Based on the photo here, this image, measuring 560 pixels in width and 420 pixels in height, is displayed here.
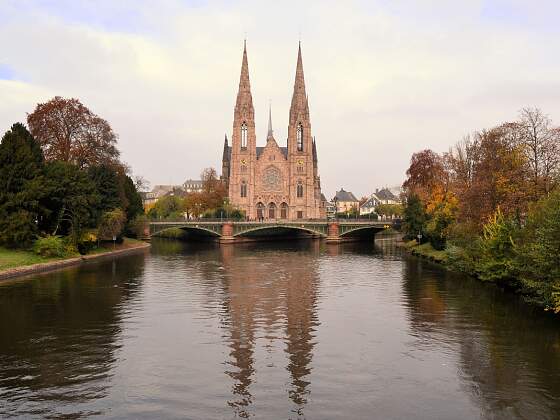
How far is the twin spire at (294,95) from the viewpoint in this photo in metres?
136

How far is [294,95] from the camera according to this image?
455ft

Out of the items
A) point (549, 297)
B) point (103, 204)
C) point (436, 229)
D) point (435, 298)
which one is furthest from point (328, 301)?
point (103, 204)

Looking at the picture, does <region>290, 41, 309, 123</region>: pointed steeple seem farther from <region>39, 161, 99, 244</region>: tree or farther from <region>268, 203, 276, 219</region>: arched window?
<region>39, 161, 99, 244</region>: tree

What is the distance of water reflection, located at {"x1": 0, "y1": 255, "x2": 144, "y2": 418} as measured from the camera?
17.2 meters

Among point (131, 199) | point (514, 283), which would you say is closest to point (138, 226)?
point (131, 199)

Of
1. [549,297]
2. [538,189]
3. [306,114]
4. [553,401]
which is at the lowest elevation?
[553,401]

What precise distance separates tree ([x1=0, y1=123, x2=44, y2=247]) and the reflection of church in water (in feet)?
62.9

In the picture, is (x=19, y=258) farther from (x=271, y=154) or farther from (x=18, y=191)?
(x=271, y=154)

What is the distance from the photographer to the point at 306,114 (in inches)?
5428

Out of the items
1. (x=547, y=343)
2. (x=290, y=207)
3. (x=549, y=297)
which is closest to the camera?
(x=547, y=343)

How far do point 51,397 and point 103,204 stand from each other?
52.2m

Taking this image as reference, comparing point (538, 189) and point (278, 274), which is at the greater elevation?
point (538, 189)

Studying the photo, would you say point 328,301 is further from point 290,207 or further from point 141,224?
point 290,207

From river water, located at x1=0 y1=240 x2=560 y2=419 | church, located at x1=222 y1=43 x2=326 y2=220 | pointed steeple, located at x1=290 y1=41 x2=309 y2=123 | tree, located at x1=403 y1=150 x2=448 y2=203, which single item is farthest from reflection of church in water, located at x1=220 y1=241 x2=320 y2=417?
pointed steeple, located at x1=290 y1=41 x2=309 y2=123
